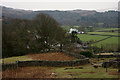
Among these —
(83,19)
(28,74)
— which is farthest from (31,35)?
(83,19)

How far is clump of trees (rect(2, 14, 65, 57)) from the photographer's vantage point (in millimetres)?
36438

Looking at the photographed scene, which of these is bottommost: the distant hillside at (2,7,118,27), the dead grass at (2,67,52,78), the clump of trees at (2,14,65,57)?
the dead grass at (2,67,52,78)

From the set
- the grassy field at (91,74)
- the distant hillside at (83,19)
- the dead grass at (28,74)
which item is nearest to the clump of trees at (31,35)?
the dead grass at (28,74)

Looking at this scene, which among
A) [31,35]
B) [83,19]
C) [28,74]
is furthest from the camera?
[83,19]

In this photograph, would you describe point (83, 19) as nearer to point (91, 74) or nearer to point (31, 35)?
point (31, 35)

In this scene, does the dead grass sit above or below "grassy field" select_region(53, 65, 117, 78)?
below

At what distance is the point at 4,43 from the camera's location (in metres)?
35.7

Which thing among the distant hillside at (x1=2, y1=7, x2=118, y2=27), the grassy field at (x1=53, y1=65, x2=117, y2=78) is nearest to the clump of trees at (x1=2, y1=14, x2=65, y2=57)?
the grassy field at (x1=53, y1=65, x2=117, y2=78)

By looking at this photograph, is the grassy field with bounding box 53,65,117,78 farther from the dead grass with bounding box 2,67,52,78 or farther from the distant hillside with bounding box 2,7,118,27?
the distant hillside with bounding box 2,7,118,27

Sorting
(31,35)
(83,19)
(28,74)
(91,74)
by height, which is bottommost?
(28,74)

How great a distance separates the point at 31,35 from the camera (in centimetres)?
3800

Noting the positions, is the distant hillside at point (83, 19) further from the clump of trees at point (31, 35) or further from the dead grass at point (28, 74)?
the dead grass at point (28, 74)

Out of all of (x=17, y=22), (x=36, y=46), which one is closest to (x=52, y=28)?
(x=36, y=46)

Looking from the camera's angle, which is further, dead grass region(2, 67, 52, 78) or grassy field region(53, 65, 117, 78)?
dead grass region(2, 67, 52, 78)
